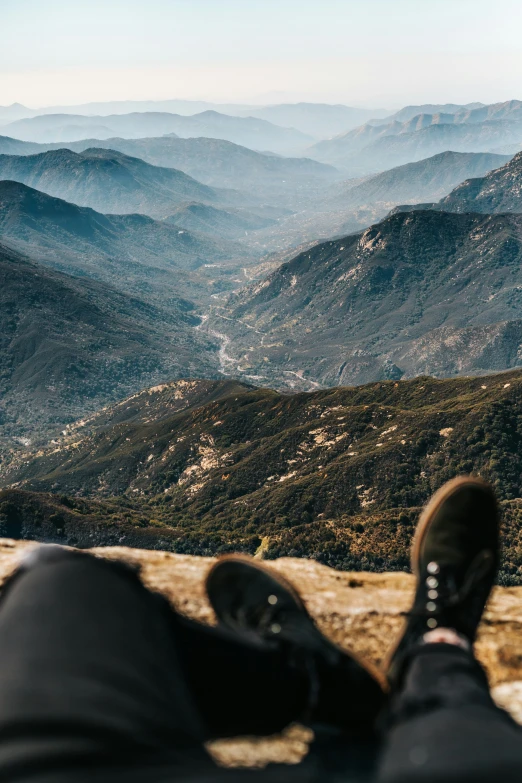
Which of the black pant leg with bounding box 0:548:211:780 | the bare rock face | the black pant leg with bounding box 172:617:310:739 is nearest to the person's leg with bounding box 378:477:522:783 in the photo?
the black pant leg with bounding box 172:617:310:739

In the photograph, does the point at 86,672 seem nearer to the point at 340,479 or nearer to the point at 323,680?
the point at 323,680

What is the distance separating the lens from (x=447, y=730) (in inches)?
171

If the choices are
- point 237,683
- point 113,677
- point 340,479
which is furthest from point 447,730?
point 340,479

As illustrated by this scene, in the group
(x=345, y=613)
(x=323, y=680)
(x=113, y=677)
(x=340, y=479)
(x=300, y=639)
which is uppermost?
(x=113, y=677)

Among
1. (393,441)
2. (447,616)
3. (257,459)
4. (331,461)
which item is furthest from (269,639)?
(257,459)

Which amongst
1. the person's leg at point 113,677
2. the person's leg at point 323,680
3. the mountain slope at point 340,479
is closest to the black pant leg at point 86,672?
the person's leg at point 113,677

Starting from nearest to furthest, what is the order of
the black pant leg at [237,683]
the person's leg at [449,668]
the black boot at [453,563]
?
the person's leg at [449,668] < the black pant leg at [237,683] < the black boot at [453,563]

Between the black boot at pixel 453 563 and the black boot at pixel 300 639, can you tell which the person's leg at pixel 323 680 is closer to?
the black boot at pixel 300 639

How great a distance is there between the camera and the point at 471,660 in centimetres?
593

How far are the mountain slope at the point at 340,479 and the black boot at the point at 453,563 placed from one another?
63412 millimetres

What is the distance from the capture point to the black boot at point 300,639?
573 centimetres

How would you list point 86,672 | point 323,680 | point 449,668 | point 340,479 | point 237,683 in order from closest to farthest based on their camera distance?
point 86,672 < point 237,683 < point 449,668 < point 323,680 < point 340,479

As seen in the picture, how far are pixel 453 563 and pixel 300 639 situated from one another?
2958mm

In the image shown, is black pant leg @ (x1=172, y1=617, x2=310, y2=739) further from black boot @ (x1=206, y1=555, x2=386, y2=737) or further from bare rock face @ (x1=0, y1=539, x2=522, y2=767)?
bare rock face @ (x1=0, y1=539, x2=522, y2=767)
